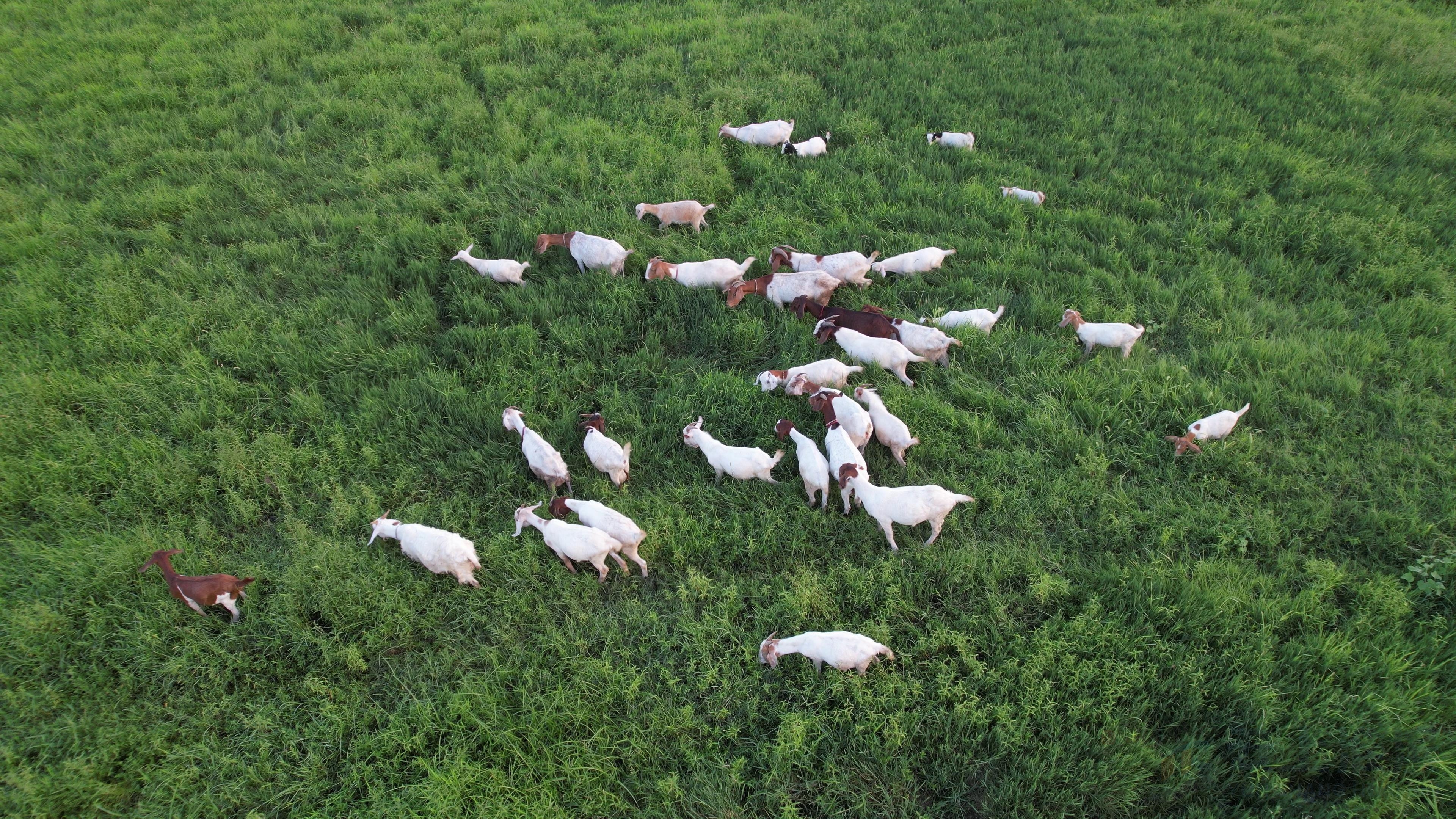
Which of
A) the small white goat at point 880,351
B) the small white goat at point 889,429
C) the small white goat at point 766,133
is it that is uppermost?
the small white goat at point 766,133

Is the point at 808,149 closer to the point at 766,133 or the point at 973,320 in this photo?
the point at 766,133

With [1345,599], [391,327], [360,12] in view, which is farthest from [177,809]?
[360,12]

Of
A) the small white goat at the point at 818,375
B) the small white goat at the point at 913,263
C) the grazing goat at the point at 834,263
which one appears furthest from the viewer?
the small white goat at the point at 913,263

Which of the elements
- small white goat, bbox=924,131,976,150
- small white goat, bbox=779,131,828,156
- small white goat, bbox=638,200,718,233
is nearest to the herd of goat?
small white goat, bbox=638,200,718,233

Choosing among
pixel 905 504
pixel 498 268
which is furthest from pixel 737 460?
pixel 498 268

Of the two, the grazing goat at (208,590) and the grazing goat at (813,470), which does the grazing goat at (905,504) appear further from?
the grazing goat at (208,590)

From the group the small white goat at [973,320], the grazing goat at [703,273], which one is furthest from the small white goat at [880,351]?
the grazing goat at [703,273]

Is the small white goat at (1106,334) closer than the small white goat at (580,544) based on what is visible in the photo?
No
